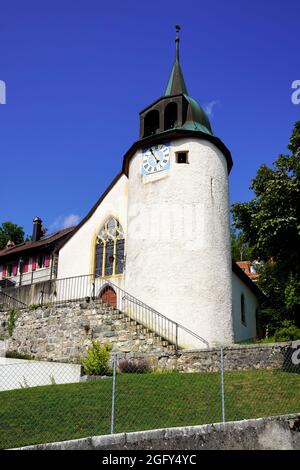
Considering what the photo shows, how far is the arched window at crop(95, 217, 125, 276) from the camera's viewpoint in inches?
920

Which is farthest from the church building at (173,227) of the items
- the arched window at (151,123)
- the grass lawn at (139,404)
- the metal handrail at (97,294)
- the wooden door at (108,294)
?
the grass lawn at (139,404)

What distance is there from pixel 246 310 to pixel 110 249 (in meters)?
8.78

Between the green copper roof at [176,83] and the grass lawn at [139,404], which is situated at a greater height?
the green copper roof at [176,83]

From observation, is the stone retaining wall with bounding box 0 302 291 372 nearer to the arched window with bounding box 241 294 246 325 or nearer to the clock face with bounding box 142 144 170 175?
the clock face with bounding box 142 144 170 175

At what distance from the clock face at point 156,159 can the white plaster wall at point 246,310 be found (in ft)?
22.9

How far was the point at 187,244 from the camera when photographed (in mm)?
19812

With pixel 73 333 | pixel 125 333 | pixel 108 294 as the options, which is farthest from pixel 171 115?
pixel 73 333

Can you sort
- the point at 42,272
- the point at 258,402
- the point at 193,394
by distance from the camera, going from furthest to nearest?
the point at 42,272, the point at 193,394, the point at 258,402

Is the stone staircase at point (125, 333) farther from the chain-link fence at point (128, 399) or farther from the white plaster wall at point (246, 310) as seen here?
the white plaster wall at point (246, 310)

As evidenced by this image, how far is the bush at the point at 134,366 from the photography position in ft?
53.5

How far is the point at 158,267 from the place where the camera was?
19.8 m
